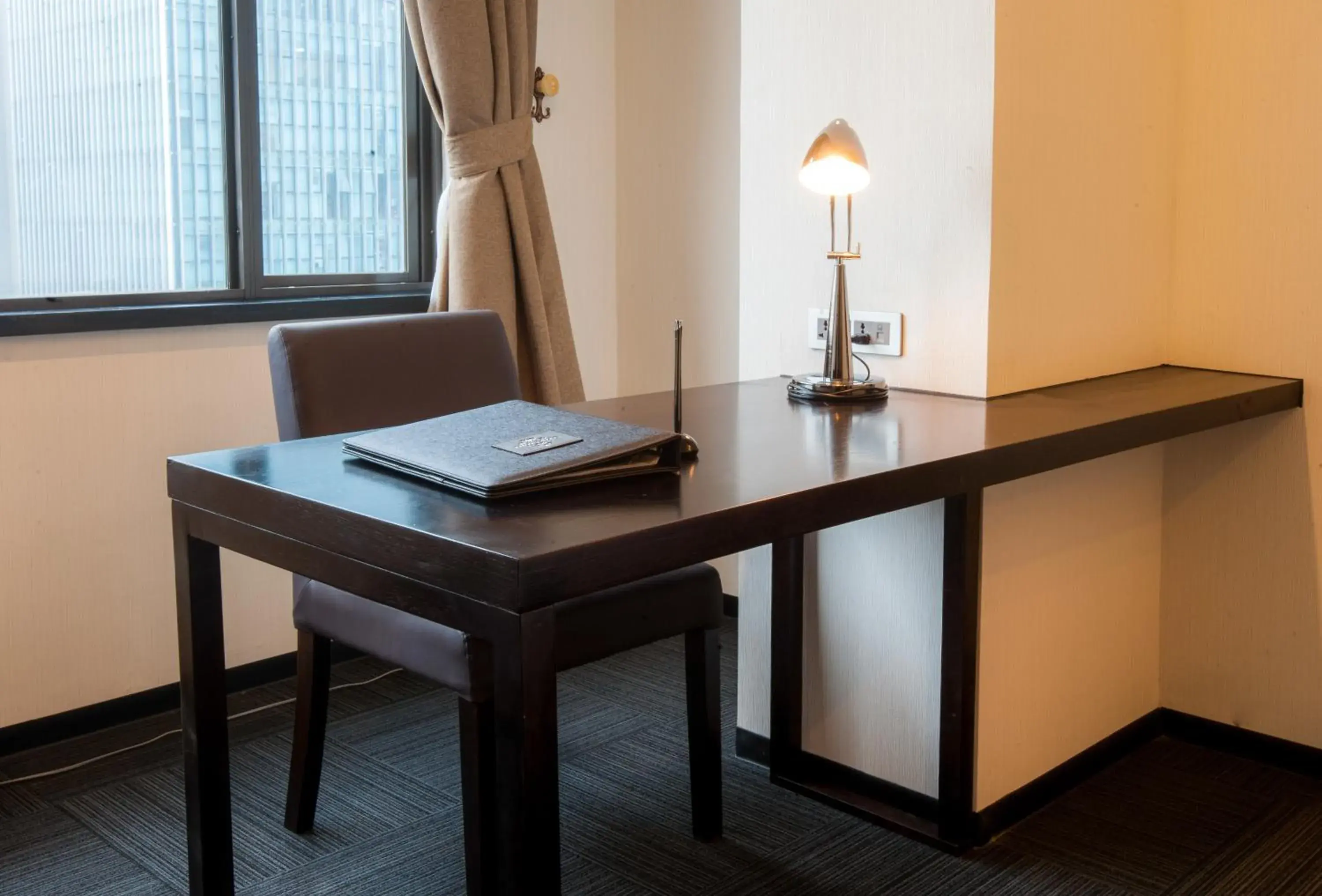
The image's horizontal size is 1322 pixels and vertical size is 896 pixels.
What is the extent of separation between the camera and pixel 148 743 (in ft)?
8.11

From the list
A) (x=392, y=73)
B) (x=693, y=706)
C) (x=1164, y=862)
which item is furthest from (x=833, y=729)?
(x=392, y=73)

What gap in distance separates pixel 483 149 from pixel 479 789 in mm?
1588

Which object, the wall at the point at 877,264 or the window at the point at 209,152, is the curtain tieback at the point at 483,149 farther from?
the wall at the point at 877,264

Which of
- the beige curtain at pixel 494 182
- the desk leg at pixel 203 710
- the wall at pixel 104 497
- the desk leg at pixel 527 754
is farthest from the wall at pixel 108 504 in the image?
the desk leg at pixel 527 754

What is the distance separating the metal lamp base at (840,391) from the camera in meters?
1.97

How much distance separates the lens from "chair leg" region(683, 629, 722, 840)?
2.01 meters

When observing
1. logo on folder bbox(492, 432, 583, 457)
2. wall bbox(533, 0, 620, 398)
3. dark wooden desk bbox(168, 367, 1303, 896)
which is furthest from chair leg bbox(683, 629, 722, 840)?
wall bbox(533, 0, 620, 398)

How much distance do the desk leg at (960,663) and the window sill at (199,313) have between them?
5.07 ft

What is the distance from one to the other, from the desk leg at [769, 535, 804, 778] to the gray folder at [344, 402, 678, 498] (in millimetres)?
738

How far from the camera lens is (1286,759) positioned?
2324 mm

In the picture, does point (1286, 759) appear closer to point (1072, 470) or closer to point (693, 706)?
point (1072, 470)

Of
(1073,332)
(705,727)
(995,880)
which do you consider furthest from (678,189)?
(995,880)

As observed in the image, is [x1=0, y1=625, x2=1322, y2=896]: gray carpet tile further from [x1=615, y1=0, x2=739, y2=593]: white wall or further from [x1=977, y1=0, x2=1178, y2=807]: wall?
[x1=615, y1=0, x2=739, y2=593]: white wall

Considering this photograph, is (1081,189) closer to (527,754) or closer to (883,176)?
(883,176)
